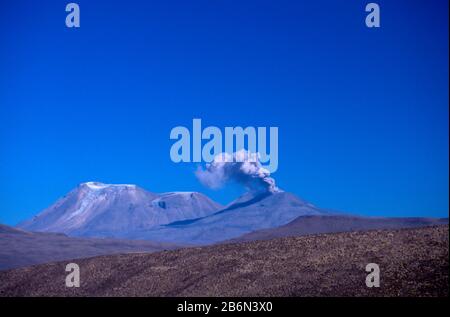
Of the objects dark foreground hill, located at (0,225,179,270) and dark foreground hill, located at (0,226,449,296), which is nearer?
dark foreground hill, located at (0,226,449,296)

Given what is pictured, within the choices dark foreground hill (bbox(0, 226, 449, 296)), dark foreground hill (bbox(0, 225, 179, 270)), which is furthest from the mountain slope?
dark foreground hill (bbox(0, 226, 449, 296))

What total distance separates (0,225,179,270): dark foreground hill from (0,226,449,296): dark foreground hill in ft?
221

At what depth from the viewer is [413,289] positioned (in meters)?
33.6

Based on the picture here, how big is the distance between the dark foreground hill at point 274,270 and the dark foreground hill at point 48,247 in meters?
67.2

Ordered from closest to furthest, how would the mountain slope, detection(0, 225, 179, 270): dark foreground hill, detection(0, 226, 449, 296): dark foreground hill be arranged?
detection(0, 226, 449, 296): dark foreground hill < detection(0, 225, 179, 270): dark foreground hill < the mountain slope

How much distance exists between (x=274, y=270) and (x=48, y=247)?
378 ft

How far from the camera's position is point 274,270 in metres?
41.4

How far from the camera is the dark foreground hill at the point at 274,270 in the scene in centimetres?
3606

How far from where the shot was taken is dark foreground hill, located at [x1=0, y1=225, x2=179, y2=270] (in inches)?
4894

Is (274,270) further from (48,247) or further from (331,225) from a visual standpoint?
(48,247)

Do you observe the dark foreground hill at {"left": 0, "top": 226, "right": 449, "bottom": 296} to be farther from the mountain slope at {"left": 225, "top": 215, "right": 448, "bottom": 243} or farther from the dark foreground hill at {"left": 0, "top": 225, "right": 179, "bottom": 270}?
the mountain slope at {"left": 225, "top": 215, "right": 448, "bottom": 243}

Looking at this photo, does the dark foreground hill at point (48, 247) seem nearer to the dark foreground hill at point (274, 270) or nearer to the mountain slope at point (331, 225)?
the mountain slope at point (331, 225)

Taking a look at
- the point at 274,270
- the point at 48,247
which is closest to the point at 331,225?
the point at 48,247
